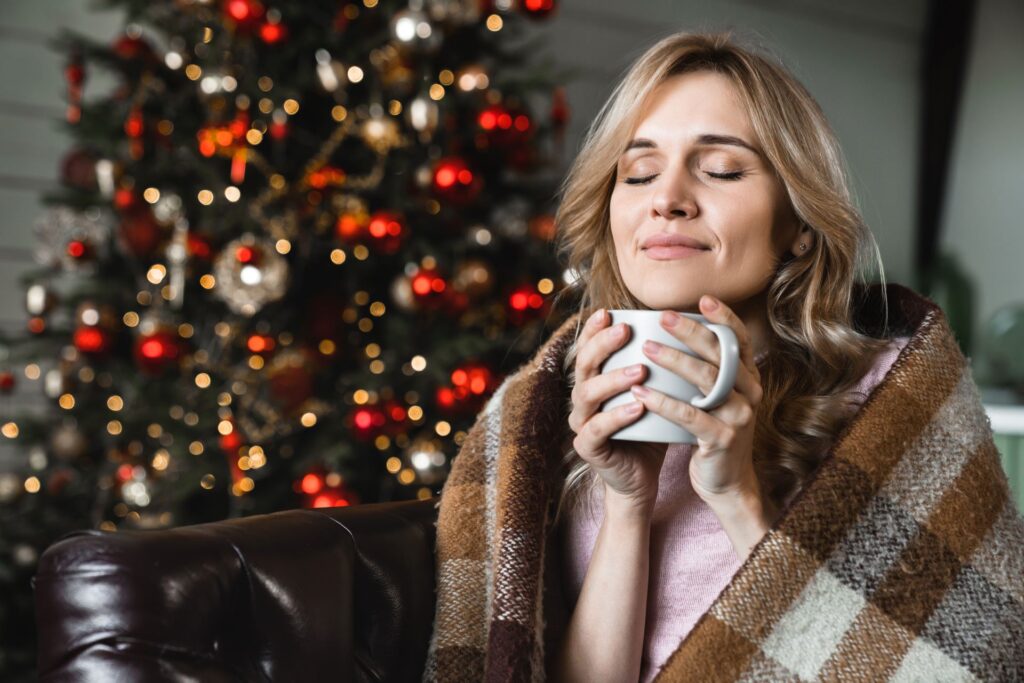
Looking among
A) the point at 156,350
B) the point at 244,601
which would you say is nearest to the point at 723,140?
the point at 244,601

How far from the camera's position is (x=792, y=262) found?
1165 mm

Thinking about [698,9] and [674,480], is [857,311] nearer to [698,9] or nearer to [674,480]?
[674,480]

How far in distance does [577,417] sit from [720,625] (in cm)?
21

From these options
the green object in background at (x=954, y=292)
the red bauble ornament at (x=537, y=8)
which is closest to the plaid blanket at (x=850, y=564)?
the red bauble ornament at (x=537, y=8)

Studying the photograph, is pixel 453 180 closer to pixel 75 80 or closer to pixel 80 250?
pixel 80 250

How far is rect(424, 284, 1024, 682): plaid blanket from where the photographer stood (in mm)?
900

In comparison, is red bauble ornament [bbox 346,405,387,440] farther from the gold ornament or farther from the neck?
the neck

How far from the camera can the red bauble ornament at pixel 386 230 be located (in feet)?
7.73

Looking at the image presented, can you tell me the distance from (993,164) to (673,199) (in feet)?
14.3

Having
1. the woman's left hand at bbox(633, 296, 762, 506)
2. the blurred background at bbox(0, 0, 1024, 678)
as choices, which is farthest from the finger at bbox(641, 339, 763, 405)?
the blurred background at bbox(0, 0, 1024, 678)

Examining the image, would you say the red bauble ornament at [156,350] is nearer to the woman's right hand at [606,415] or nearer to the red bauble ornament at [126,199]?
the red bauble ornament at [126,199]

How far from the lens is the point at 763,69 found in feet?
3.73

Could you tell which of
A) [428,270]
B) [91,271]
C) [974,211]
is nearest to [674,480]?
[428,270]

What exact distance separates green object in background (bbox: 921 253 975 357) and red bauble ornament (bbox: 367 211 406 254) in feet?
10.2
